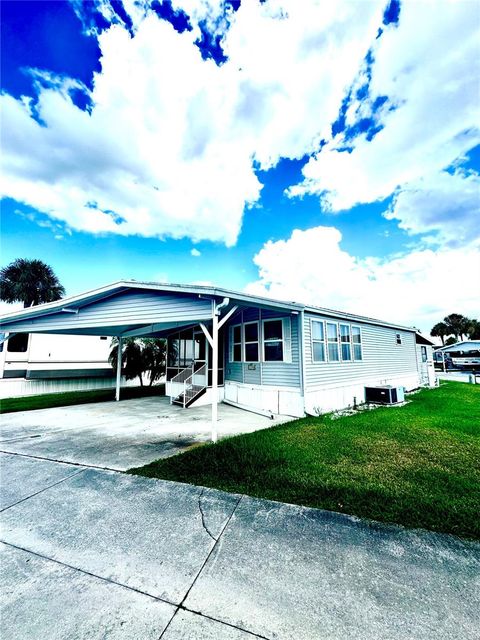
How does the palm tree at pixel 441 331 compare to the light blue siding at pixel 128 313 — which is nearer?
the light blue siding at pixel 128 313

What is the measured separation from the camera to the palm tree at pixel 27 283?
71.9 feet

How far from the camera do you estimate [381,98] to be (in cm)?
1021

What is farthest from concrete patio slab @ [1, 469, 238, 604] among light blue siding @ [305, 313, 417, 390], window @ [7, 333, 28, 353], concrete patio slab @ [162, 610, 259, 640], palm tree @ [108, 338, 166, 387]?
window @ [7, 333, 28, 353]

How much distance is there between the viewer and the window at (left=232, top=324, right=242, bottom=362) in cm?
1103

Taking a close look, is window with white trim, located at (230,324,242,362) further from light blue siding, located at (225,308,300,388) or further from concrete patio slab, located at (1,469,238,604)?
concrete patio slab, located at (1,469,238,604)

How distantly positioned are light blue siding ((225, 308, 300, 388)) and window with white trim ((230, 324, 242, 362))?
6.8 inches

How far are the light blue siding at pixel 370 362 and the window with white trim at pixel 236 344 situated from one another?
290 centimetres

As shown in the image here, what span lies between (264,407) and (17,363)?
1550 centimetres

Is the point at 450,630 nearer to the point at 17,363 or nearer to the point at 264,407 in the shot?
the point at 264,407

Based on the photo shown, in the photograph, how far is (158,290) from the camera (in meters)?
7.52

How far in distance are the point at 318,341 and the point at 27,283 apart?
2346 cm

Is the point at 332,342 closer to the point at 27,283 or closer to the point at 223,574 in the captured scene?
the point at 223,574

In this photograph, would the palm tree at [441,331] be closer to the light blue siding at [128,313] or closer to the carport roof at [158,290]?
the carport roof at [158,290]

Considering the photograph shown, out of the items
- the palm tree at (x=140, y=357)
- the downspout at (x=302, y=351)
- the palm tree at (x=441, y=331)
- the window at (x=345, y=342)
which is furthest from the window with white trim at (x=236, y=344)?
the palm tree at (x=441, y=331)
